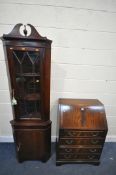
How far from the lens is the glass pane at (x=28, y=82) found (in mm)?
1402

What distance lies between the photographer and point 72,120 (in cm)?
160

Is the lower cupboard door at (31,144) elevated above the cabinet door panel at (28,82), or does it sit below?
below

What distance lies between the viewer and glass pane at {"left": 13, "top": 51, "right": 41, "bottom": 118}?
4.60 feet

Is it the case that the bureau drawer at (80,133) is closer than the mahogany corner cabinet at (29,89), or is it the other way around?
the mahogany corner cabinet at (29,89)

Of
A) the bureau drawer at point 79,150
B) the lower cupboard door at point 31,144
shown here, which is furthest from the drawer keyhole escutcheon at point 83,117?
the lower cupboard door at point 31,144

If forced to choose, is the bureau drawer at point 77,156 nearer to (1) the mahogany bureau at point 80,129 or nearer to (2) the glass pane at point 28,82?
(1) the mahogany bureau at point 80,129

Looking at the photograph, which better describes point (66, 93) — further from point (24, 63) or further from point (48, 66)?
point (24, 63)

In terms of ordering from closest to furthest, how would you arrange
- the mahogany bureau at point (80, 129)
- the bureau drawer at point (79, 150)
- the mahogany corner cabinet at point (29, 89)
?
the mahogany corner cabinet at point (29, 89) → the mahogany bureau at point (80, 129) → the bureau drawer at point (79, 150)

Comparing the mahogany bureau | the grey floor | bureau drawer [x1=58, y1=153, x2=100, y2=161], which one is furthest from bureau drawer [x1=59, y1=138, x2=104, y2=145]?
the grey floor

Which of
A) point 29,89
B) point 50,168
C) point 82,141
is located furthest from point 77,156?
point 29,89

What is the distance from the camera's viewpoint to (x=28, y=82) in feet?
4.98

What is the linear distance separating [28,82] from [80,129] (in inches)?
32.2

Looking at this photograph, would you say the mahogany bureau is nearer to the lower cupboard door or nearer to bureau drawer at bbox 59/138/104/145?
bureau drawer at bbox 59/138/104/145

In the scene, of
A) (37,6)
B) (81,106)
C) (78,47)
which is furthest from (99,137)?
(37,6)
